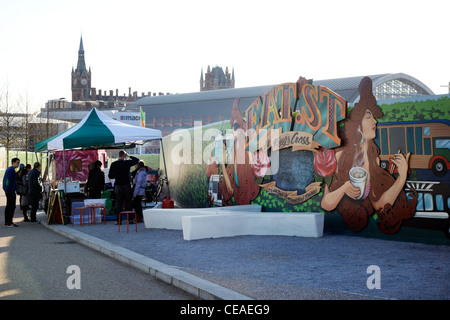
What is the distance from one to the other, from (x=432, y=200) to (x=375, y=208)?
4.59 feet

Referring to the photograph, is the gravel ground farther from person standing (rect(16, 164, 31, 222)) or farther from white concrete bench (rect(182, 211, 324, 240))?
person standing (rect(16, 164, 31, 222))

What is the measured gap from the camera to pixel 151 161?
52688 mm

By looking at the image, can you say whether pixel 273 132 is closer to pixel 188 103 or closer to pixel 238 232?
pixel 238 232

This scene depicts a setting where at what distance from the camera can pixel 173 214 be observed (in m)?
14.3

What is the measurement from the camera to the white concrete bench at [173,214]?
14.1m

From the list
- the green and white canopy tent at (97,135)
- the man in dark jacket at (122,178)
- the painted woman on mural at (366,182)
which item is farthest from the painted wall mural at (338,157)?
the man in dark jacket at (122,178)

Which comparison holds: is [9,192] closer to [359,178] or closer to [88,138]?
[88,138]

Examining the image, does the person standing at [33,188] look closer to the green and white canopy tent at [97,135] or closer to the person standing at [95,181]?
the green and white canopy tent at [97,135]

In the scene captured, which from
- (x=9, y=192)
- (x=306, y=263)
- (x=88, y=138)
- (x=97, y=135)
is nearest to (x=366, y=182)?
(x=306, y=263)

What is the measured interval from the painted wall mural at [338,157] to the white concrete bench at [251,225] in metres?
0.73

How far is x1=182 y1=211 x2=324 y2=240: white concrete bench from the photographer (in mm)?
12180

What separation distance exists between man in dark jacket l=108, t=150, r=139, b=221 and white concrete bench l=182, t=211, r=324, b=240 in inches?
143

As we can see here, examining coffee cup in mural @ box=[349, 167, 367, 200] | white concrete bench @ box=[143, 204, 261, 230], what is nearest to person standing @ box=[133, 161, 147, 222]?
white concrete bench @ box=[143, 204, 261, 230]
